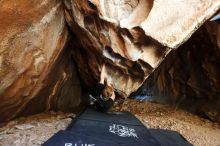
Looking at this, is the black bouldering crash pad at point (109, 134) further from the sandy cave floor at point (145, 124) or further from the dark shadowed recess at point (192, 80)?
the dark shadowed recess at point (192, 80)

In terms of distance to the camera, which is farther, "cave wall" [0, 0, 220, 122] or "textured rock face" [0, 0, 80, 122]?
"cave wall" [0, 0, 220, 122]

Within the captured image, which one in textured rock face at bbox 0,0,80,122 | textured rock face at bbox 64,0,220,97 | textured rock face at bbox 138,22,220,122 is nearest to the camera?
textured rock face at bbox 0,0,80,122

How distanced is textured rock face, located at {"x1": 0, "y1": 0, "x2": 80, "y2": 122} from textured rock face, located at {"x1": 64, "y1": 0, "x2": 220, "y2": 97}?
206 millimetres

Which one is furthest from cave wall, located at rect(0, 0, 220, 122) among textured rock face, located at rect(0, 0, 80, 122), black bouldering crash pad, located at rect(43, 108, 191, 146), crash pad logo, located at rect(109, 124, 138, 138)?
crash pad logo, located at rect(109, 124, 138, 138)

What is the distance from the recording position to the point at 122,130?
7.23 feet

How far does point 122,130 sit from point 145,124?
484mm

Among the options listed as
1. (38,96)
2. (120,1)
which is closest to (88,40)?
(120,1)

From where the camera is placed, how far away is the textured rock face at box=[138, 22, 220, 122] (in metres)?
3.16

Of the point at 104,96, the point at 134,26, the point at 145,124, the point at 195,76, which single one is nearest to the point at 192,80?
→ the point at 195,76

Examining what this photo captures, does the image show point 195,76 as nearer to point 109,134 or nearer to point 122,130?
point 122,130

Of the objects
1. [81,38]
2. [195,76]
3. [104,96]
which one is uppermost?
[81,38]

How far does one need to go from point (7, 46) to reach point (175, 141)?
1443 millimetres

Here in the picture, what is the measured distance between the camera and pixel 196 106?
346 centimetres

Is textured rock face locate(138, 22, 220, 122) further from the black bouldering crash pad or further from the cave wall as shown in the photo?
the black bouldering crash pad
